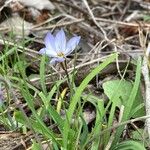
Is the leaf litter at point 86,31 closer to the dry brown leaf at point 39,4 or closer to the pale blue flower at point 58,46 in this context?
the dry brown leaf at point 39,4

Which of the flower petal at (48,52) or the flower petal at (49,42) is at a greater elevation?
the flower petal at (49,42)

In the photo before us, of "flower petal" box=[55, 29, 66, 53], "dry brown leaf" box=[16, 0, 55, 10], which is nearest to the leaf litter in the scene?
"dry brown leaf" box=[16, 0, 55, 10]

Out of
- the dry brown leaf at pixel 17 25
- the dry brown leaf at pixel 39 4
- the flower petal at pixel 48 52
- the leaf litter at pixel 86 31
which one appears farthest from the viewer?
the dry brown leaf at pixel 39 4

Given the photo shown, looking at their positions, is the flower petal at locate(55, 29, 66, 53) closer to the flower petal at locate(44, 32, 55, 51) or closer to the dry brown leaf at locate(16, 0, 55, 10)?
the flower petal at locate(44, 32, 55, 51)

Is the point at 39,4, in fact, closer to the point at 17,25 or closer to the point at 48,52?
the point at 17,25

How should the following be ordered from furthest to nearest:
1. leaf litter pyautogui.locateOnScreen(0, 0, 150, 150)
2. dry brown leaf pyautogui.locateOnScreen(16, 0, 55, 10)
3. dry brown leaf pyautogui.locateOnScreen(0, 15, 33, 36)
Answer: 1. dry brown leaf pyautogui.locateOnScreen(16, 0, 55, 10)
2. dry brown leaf pyautogui.locateOnScreen(0, 15, 33, 36)
3. leaf litter pyautogui.locateOnScreen(0, 0, 150, 150)

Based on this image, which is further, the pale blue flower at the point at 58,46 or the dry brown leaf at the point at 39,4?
the dry brown leaf at the point at 39,4

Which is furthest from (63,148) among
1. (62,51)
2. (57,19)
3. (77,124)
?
(57,19)

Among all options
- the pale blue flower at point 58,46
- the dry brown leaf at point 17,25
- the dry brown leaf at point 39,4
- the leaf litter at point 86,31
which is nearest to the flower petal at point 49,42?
the pale blue flower at point 58,46

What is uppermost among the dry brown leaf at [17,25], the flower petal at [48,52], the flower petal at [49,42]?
the flower petal at [49,42]

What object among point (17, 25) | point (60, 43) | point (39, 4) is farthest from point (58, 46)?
point (39, 4)

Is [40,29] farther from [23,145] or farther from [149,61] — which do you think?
[23,145]
